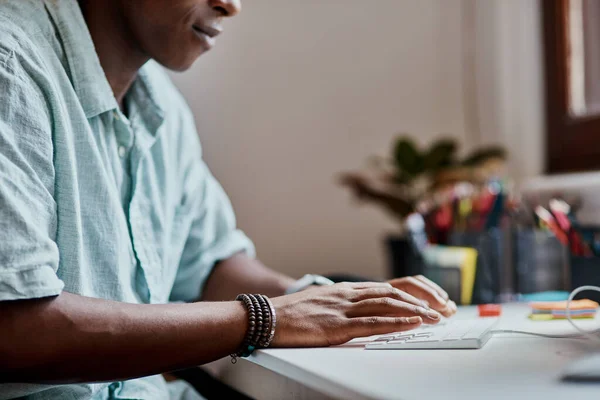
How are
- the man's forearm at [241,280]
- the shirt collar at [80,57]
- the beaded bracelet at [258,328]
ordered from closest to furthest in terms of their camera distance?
the beaded bracelet at [258,328] < the shirt collar at [80,57] < the man's forearm at [241,280]

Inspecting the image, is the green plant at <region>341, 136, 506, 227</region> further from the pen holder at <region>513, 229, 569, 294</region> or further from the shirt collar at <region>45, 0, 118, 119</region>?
the shirt collar at <region>45, 0, 118, 119</region>

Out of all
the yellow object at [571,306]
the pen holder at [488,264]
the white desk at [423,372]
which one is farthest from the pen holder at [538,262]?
the white desk at [423,372]

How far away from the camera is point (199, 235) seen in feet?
3.71

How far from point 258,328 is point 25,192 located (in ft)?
0.86

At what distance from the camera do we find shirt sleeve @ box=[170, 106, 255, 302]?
113cm

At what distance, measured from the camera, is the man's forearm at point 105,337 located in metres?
0.59

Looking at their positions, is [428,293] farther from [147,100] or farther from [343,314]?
[147,100]

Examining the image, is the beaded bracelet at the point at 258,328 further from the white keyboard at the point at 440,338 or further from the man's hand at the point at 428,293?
the man's hand at the point at 428,293

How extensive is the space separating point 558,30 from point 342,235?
2.43 ft

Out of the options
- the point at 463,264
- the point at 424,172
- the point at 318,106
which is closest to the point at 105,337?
the point at 463,264

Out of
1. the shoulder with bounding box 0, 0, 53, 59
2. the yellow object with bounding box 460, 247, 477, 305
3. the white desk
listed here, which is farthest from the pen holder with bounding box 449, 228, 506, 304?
the shoulder with bounding box 0, 0, 53, 59

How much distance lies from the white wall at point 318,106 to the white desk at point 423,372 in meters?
0.98

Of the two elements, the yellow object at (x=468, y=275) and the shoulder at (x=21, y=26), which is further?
the yellow object at (x=468, y=275)

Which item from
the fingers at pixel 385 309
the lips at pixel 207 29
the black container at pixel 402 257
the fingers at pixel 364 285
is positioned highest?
the lips at pixel 207 29
